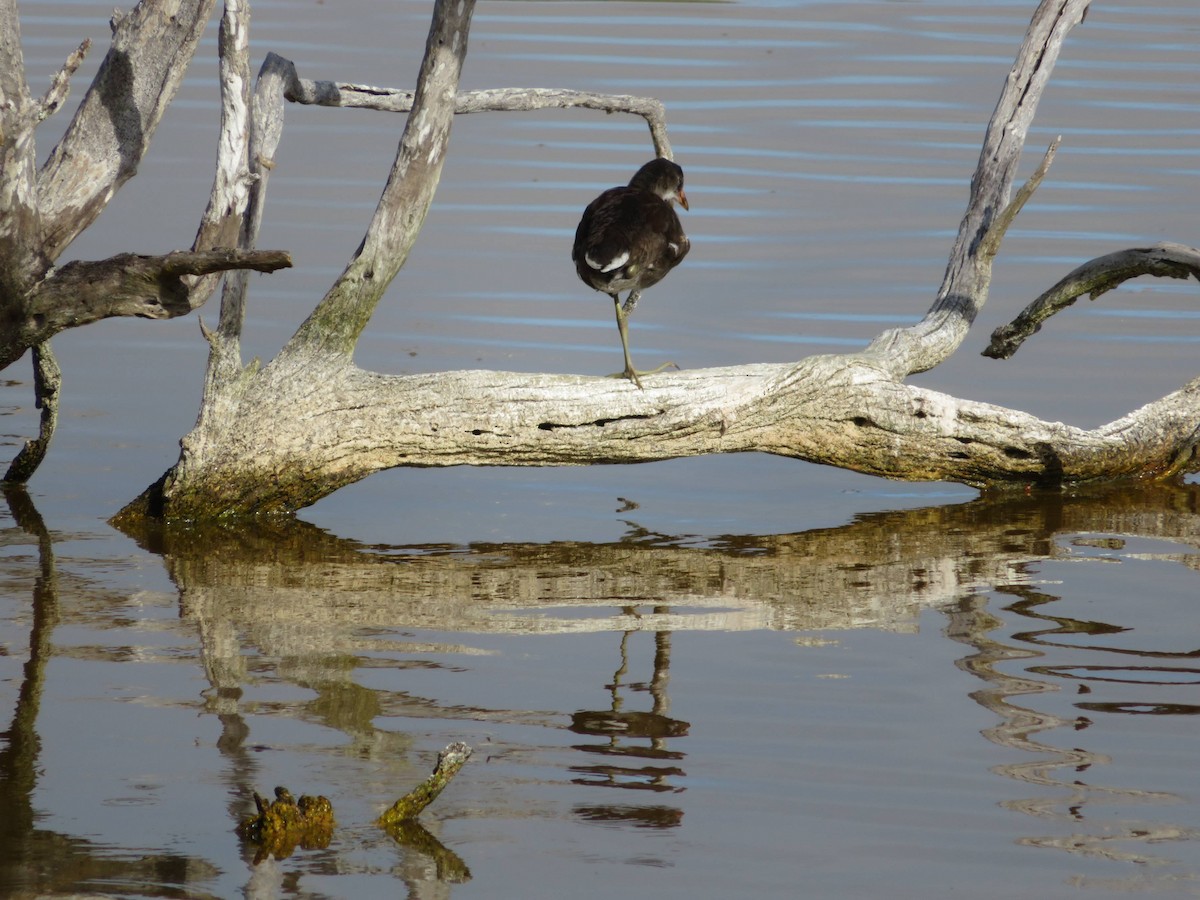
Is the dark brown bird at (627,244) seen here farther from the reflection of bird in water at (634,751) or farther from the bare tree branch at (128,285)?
the reflection of bird in water at (634,751)

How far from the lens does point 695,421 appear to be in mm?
6848

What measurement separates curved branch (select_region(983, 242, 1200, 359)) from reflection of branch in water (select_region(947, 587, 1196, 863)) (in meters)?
2.11

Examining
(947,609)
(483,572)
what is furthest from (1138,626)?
(483,572)

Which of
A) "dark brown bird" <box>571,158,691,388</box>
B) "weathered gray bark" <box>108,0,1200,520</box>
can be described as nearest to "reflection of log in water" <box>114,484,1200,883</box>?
"weathered gray bark" <box>108,0,1200,520</box>

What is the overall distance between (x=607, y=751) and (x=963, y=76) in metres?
12.4

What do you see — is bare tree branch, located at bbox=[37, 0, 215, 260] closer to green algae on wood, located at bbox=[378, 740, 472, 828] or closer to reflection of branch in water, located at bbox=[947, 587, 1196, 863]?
green algae on wood, located at bbox=[378, 740, 472, 828]

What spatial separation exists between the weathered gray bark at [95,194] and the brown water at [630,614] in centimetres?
103

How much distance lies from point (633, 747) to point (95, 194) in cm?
339

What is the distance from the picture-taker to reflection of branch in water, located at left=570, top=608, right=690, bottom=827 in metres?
4.19

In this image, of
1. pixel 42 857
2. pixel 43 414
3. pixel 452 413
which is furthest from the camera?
pixel 43 414

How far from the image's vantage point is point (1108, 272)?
7602 mm

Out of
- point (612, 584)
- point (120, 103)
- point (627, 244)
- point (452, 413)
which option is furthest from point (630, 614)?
point (120, 103)

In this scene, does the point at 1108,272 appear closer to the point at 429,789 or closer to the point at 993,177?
the point at 993,177

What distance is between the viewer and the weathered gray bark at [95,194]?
5.70 meters
